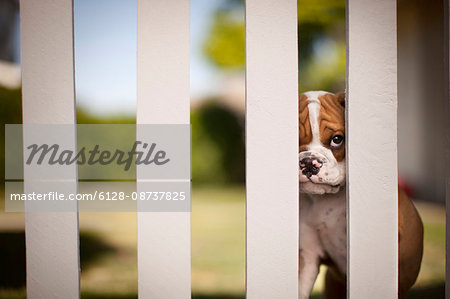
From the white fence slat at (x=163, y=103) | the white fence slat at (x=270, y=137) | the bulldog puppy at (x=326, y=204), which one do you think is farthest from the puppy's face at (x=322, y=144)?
the white fence slat at (x=163, y=103)

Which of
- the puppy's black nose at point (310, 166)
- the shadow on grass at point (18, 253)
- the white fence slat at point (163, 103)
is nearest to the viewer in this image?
the white fence slat at point (163, 103)

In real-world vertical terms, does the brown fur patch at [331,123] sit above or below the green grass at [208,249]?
above

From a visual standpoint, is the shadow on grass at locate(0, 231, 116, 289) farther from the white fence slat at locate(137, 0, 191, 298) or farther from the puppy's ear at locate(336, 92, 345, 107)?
the puppy's ear at locate(336, 92, 345, 107)

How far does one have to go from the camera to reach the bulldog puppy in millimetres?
922

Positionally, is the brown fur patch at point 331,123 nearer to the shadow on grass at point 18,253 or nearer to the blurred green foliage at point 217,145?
the blurred green foliage at point 217,145

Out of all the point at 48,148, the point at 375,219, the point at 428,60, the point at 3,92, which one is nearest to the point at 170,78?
the point at 48,148

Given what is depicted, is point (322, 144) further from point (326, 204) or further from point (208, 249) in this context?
point (208, 249)

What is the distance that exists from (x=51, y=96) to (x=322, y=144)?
2.47ft

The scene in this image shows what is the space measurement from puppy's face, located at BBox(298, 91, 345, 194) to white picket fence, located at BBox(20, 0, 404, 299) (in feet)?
0.31

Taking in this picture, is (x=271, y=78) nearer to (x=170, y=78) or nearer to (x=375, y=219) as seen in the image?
(x=170, y=78)

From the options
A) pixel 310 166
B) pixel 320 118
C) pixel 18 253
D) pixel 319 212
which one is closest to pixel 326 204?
pixel 319 212

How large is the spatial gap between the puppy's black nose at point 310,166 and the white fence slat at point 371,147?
0.31 feet

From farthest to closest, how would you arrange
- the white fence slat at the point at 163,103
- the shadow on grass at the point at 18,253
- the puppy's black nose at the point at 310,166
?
the shadow on grass at the point at 18,253 < the puppy's black nose at the point at 310,166 < the white fence slat at the point at 163,103

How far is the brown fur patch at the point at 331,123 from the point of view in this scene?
36.7 inches
